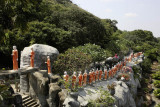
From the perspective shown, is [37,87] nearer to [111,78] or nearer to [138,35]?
[111,78]

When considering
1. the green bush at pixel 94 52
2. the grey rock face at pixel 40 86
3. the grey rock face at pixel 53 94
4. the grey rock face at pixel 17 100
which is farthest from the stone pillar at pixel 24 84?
the green bush at pixel 94 52

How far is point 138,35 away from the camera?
45.4 metres

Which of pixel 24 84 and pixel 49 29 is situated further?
pixel 49 29

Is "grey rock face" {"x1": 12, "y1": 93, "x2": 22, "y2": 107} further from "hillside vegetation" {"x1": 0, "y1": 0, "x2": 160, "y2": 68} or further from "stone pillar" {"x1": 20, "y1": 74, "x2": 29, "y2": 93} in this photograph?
"hillside vegetation" {"x1": 0, "y1": 0, "x2": 160, "y2": 68}

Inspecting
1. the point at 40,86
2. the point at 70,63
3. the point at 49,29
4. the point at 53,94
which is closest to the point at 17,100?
the point at 40,86

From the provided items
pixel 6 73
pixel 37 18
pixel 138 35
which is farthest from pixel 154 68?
pixel 6 73

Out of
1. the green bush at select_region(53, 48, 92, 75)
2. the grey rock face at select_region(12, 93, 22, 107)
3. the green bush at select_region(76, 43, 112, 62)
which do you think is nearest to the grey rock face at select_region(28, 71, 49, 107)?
the grey rock face at select_region(12, 93, 22, 107)

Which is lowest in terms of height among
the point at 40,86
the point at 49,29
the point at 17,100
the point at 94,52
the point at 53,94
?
the point at 17,100

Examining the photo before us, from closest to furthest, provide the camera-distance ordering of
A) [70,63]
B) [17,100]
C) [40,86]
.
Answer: [17,100]
[40,86]
[70,63]

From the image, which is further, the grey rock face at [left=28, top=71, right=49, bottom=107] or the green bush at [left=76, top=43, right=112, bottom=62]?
the green bush at [left=76, top=43, right=112, bottom=62]

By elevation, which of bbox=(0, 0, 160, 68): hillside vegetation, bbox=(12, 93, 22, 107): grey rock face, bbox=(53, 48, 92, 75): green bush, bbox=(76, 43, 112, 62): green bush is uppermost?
bbox=(0, 0, 160, 68): hillside vegetation

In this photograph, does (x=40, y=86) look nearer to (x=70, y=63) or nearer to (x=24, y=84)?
(x=24, y=84)

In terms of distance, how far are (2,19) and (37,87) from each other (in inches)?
356

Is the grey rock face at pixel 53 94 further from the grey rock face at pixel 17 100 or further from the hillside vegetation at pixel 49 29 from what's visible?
the hillside vegetation at pixel 49 29
